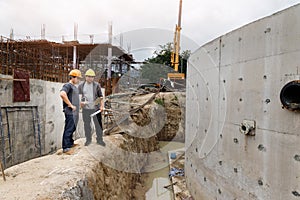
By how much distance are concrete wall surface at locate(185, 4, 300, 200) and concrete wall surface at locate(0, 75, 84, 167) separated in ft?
15.0

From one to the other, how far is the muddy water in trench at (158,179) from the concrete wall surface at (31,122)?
3338 millimetres

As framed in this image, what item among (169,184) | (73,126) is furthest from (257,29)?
(169,184)

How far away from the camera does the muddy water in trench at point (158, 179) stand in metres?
5.99

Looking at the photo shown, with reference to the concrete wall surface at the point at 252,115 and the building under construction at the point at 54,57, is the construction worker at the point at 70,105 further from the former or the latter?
the building under construction at the point at 54,57

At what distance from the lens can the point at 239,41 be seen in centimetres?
307

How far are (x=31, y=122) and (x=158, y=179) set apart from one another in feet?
14.1

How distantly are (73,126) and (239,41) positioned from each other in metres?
3.22

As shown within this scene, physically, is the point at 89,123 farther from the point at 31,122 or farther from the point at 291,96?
the point at 291,96

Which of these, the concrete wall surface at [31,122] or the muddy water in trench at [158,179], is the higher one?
the concrete wall surface at [31,122]

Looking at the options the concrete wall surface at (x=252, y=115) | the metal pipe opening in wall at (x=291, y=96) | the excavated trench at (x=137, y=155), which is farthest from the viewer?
the excavated trench at (x=137, y=155)

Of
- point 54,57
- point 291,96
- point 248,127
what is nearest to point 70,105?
point 248,127

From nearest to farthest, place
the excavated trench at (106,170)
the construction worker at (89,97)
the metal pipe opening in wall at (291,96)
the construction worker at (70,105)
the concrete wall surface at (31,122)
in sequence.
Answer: the metal pipe opening in wall at (291,96)
the excavated trench at (106,170)
the construction worker at (70,105)
the construction worker at (89,97)
the concrete wall surface at (31,122)

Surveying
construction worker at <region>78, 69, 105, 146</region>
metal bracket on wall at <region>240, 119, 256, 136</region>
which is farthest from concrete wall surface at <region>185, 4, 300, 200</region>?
construction worker at <region>78, 69, 105, 146</region>

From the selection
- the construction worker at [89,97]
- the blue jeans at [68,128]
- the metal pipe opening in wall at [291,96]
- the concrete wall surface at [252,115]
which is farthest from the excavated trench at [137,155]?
the metal pipe opening in wall at [291,96]
